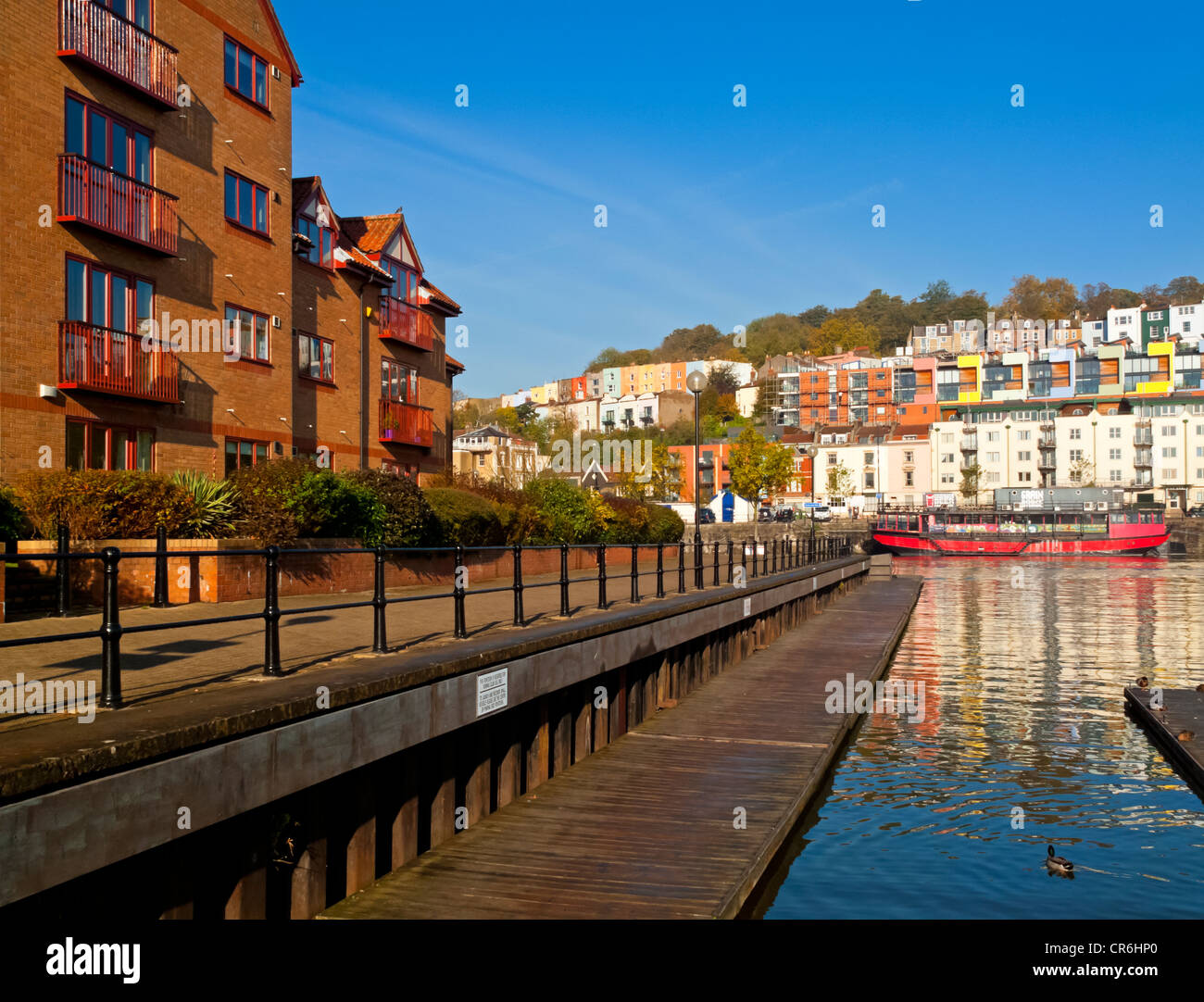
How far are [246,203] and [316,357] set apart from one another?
4.74m

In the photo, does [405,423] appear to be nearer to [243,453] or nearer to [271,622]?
[243,453]

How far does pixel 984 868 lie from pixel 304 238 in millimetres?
21740

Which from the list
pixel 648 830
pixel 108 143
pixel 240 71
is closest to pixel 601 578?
pixel 648 830

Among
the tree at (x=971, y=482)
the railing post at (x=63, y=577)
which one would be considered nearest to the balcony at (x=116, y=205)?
the railing post at (x=63, y=577)

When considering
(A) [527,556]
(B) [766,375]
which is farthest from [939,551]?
(B) [766,375]

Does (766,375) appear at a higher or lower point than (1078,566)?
higher

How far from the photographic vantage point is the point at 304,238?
85.7ft

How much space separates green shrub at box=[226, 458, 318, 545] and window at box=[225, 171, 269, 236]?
692cm

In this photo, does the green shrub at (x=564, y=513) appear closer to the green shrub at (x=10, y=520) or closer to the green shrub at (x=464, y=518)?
the green shrub at (x=464, y=518)

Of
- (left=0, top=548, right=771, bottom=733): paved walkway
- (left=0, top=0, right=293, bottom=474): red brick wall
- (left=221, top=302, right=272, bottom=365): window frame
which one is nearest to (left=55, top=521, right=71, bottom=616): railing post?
(left=0, top=548, right=771, bottom=733): paved walkway

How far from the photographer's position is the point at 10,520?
13.1m

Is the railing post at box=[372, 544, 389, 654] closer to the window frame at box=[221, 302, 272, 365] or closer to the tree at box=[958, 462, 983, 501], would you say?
the window frame at box=[221, 302, 272, 365]

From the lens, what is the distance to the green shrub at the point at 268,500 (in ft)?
54.0

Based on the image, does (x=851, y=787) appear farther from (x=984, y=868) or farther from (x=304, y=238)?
(x=304, y=238)
